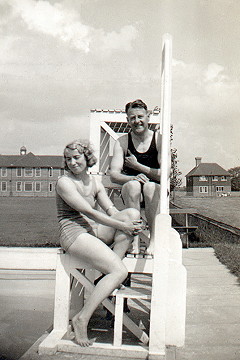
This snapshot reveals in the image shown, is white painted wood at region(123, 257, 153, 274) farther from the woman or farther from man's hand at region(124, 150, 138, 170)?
man's hand at region(124, 150, 138, 170)

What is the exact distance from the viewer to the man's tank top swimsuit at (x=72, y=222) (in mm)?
3250

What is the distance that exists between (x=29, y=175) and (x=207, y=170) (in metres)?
39.9

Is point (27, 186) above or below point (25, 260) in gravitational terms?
above

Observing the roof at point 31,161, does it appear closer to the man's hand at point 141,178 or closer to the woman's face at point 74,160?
the man's hand at point 141,178

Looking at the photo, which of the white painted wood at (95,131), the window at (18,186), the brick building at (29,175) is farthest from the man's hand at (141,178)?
the window at (18,186)

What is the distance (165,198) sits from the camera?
3209mm

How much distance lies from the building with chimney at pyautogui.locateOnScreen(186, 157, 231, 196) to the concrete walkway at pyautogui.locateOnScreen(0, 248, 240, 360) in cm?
8101

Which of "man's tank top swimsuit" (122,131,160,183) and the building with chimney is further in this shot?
the building with chimney

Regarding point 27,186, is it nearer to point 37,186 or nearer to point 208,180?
point 37,186

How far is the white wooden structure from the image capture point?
122 inches

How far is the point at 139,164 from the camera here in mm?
3873

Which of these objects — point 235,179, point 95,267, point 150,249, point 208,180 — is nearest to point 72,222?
point 95,267

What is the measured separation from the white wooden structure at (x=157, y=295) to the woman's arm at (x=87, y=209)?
23 centimetres

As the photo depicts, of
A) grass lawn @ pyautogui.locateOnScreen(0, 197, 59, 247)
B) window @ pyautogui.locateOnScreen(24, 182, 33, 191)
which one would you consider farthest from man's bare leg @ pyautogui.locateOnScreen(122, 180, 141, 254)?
window @ pyautogui.locateOnScreen(24, 182, 33, 191)
